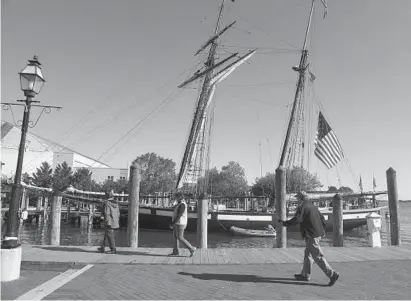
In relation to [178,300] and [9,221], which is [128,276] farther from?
[9,221]

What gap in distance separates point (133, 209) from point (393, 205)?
31.4 feet

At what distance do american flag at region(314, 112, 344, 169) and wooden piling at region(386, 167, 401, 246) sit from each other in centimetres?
1211

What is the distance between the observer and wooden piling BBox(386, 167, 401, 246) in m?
12.5

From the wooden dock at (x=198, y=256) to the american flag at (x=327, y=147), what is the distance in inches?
563

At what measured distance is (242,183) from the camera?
288 feet

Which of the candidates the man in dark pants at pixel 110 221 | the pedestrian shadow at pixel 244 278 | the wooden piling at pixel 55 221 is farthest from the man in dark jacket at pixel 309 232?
the wooden piling at pixel 55 221

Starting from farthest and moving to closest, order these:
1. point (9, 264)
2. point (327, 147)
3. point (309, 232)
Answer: point (327, 147) < point (309, 232) < point (9, 264)

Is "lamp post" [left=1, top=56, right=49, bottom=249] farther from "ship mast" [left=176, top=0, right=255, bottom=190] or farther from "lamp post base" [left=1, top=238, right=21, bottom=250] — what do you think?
"ship mast" [left=176, top=0, right=255, bottom=190]

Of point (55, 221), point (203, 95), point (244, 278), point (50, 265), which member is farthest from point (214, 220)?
point (244, 278)

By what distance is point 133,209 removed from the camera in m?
11.2

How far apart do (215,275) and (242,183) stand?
3198 inches

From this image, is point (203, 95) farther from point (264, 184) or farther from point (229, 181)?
point (229, 181)

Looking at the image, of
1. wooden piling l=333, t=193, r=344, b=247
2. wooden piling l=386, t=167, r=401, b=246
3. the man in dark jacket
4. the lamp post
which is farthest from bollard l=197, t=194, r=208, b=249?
wooden piling l=386, t=167, r=401, b=246

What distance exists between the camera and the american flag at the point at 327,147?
24922 mm
